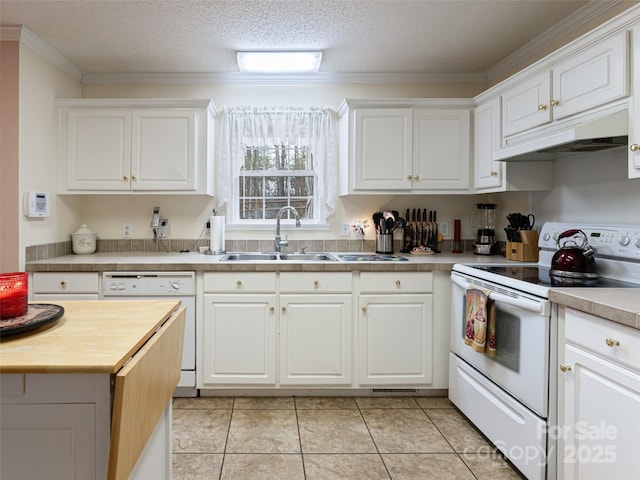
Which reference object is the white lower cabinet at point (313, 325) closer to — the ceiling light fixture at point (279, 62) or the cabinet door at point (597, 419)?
the cabinet door at point (597, 419)

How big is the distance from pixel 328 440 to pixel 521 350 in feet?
3.79

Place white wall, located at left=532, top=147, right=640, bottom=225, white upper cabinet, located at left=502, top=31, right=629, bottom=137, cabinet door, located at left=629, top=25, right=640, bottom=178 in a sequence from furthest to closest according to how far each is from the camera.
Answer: white wall, located at left=532, top=147, right=640, bottom=225 < white upper cabinet, located at left=502, top=31, right=629, bottom=137 < cabinet door, located at left=629, top=25, right=640, bottom=178

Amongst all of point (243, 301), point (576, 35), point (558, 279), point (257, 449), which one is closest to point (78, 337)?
point (257, 449)

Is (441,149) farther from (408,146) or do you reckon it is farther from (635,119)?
(635,119)

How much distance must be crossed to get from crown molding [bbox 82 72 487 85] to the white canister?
128 centimetres

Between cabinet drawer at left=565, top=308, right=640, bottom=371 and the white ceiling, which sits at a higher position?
the white ceiling

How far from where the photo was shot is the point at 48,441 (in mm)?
951

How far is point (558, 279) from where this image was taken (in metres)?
1.92

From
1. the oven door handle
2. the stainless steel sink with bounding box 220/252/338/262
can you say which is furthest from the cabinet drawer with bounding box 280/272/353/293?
the oven door handle

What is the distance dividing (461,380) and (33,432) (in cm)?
222

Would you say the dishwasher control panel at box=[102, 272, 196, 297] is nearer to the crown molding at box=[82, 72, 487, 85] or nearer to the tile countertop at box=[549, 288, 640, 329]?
the crown molding at box=[82, 72, 487, 85]

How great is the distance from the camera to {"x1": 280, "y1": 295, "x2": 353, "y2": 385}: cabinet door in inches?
103

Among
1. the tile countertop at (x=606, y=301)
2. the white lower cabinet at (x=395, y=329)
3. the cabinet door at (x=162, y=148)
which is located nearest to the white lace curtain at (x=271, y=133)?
the cabinet door at (x=162, y=148)

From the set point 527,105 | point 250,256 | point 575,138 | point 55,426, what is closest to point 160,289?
point 250,256
